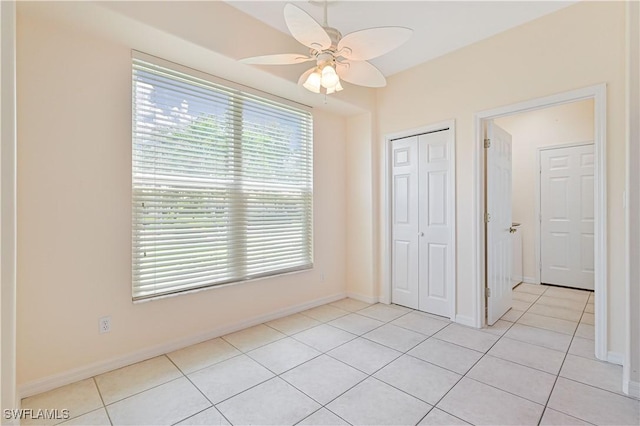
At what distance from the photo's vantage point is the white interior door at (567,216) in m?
4.19

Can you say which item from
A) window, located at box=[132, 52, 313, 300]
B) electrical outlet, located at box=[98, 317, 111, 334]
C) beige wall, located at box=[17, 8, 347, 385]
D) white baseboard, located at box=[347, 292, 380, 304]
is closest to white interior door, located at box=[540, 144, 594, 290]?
white baseboard, located at box=[347, 292, 380, 304]

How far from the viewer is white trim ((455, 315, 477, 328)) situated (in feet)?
9.84

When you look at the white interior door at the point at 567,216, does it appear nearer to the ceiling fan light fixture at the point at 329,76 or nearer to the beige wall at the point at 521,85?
the beige wall at the point at 521,85

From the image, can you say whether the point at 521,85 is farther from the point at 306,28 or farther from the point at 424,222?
the point at 306,28

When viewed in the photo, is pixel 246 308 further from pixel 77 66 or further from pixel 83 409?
A: pixel 77 66

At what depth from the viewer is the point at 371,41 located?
1.65 meters

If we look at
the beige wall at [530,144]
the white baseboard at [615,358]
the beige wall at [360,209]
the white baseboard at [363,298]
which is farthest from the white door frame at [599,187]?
the beige wall at [530,144]

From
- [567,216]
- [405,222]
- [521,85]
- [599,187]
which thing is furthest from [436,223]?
[567,216]

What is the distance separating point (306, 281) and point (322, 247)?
487 millimetres

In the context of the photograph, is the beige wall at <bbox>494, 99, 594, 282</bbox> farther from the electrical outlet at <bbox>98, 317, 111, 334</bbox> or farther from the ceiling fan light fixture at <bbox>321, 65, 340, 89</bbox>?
the electrical outlet at <bbox>98, 317, 111, 334</bbox>

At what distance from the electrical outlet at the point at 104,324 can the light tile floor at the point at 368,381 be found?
32 cm

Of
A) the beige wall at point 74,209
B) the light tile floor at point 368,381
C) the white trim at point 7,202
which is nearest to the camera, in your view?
the white trim at point 7,202

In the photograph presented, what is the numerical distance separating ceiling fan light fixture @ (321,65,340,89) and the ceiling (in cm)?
98

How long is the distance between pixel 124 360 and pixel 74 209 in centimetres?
121
